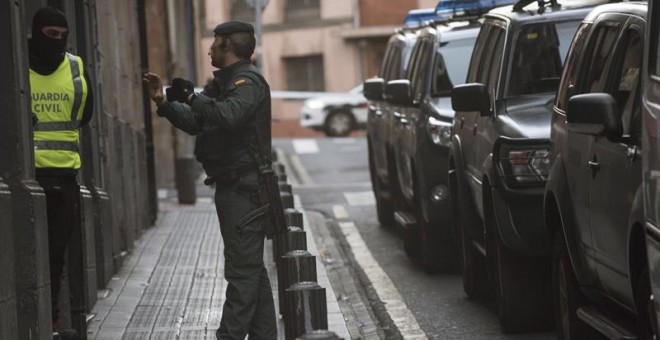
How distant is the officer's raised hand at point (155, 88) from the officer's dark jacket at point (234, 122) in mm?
190

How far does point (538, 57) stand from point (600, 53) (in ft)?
11.4

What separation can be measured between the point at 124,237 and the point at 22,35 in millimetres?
7184

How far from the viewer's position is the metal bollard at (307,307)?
8277mm

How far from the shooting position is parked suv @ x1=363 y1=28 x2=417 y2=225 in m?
18.9

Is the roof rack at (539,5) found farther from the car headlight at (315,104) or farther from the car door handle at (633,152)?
the car headlight at (315,104)

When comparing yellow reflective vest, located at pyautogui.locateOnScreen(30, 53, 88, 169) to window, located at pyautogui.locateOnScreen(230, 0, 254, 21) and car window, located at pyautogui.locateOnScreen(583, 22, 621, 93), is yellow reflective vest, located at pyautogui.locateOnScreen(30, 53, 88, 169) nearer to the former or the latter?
car window, located at pyautogui.locateOnScreen(583, 22, 621, 93)

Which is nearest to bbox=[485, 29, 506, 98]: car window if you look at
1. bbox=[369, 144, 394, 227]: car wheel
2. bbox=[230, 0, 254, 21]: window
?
bbox=[369, 144, 394, 227]: car wheel

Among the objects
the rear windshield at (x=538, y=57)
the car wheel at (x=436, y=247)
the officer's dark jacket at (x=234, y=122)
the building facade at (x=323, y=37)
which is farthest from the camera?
the building facade at (x=323, y=37)

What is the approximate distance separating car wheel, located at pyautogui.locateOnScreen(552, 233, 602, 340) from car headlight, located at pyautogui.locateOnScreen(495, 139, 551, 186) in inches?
58.9

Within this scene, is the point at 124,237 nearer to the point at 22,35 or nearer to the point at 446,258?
the point at 446,258

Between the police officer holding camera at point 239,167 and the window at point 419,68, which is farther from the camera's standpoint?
the window at point 419,68

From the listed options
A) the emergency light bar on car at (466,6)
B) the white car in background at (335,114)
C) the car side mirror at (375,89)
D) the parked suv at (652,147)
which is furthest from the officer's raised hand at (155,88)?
the white car in background at (335,114)

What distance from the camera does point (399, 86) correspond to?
53.2 ft

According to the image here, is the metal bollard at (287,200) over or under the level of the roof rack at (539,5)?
under
